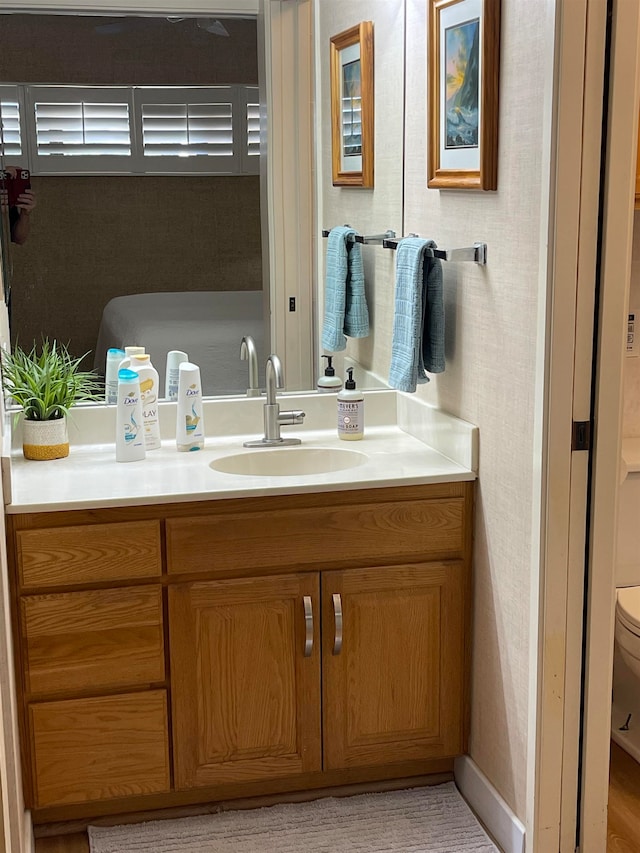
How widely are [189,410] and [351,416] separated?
1.38 feet

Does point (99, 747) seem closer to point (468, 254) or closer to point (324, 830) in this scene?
point (324, 830)

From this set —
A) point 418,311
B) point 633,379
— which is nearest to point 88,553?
point 418,311

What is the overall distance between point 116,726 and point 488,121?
152 centimetres

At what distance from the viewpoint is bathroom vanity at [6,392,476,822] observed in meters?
2.25

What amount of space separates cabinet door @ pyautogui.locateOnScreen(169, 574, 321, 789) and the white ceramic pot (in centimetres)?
49

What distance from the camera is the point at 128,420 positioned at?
2504 millimetres

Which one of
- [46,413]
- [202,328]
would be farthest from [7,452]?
[202,328]

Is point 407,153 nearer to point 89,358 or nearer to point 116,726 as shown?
point 89,358

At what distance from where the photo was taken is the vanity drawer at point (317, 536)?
229 cm

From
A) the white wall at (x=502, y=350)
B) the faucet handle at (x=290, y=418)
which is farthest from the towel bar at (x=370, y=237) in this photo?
the faucet handle at (x=290, y=418)

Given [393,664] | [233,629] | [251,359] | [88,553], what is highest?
[251,359]

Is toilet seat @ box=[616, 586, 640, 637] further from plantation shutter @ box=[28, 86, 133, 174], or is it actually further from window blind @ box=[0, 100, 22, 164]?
window blind @ box=[0, 100, 22, 164]

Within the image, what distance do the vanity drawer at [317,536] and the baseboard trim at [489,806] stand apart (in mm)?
528

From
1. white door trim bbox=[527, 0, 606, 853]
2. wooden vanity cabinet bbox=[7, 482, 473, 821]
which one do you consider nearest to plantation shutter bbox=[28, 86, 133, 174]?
wooden vanity cabinet bbox=[7, 482, 473, 821]
